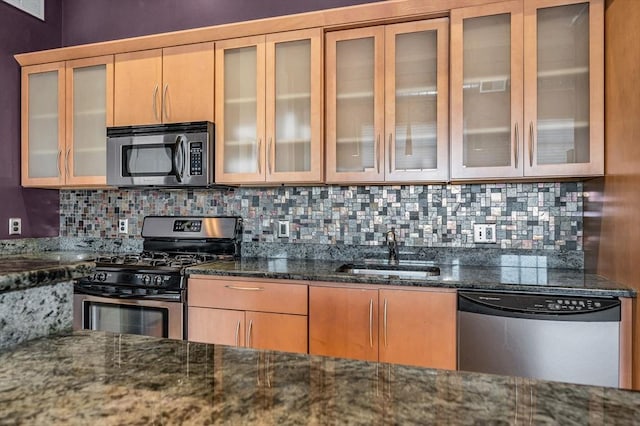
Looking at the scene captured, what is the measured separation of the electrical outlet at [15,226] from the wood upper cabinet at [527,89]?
3027mm

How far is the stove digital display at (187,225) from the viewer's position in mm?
2965

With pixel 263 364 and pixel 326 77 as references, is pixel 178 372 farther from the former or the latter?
pixel 326 77

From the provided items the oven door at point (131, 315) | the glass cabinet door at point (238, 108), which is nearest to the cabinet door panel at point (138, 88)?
the glass cabinet door at point (238, 108)

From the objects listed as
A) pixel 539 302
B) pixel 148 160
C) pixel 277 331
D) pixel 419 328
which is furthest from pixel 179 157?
pixel 539 302

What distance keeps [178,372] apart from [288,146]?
1925 millimetres

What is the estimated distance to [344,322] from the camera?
207cm

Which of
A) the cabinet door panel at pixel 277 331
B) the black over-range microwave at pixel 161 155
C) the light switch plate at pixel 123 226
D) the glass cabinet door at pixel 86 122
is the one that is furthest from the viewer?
the light switch plate at pixel 123 226

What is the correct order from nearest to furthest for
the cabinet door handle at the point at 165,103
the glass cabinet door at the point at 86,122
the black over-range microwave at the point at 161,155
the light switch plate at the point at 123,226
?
the black over-range microwave at the point at 161,155, the cabinet door handle at the point at 165,103, the glass cabinet door at the point at 86,122, the light switch plate at the point at 123,226

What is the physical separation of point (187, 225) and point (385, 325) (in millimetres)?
1648

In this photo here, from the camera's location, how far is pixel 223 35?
8.57ft

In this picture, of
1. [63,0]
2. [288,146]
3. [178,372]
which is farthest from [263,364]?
[63,0]

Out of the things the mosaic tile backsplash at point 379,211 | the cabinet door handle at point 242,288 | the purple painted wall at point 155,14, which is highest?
the purple painted wall at point 155,14

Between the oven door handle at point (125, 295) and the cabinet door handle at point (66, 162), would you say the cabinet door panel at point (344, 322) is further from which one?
the cabinet door handle at point (66, 162)

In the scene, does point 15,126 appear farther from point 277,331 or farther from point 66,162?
point 277,331
